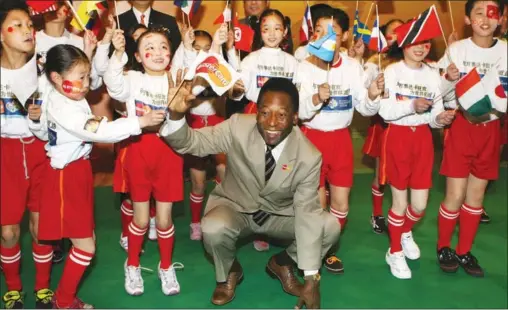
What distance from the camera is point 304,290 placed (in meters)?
3.05

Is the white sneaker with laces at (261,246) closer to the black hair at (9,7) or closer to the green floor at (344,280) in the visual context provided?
the green floor at (344,280)

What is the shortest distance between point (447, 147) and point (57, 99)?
2227 millimetres

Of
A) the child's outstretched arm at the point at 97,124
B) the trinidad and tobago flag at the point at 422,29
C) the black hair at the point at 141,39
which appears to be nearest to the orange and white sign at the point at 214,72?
the child's outstretched arm at the point at 97,124

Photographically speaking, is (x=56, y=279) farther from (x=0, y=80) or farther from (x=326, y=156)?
(x=326, y=156)

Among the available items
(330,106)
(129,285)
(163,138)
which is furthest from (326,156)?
(129,285)

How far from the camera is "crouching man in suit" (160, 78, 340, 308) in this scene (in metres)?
3.08

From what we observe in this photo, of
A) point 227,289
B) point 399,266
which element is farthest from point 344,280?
point 227,289

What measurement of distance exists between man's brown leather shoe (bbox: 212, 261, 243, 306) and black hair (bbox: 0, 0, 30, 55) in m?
1.75

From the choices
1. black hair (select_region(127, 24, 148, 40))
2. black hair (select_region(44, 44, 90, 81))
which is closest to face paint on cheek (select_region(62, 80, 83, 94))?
black hair (select_region(44, 44, 90, 81))

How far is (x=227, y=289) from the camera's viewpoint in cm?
338

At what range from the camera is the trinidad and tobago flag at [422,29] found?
11.3 feet

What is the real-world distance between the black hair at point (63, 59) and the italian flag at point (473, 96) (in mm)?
2034

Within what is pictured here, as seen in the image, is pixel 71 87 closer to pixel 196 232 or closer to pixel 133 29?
pixel 133 29

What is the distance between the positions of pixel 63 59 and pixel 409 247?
92.5 inches
